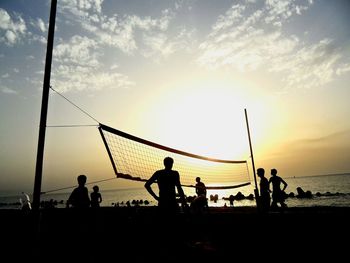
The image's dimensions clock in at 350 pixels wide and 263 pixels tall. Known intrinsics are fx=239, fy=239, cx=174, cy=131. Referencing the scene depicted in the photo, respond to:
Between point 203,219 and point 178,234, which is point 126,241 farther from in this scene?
point 203,219

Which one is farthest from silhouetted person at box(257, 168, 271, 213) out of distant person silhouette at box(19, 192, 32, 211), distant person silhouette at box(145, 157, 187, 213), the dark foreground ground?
distant person silhouette at box(19, 192, 32, 211)

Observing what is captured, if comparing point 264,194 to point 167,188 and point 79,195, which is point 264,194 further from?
point 79,195

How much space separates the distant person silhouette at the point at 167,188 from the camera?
5082 mm

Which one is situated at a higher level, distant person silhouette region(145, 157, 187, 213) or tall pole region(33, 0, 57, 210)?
tall pole region(33, 0, 57, 210)

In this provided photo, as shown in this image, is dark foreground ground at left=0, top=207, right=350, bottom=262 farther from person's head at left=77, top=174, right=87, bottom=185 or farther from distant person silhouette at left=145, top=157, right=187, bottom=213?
person's head at left=77, top=174, right=87, bottom=185

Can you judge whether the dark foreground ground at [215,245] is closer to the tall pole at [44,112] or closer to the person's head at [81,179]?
the tall pole at [44,112]

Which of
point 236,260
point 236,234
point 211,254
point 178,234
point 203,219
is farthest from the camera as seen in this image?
point 203,219

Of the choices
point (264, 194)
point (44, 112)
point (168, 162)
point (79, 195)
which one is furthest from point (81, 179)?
point (264, 194)

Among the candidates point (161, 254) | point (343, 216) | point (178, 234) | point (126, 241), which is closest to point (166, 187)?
point (178, 234)

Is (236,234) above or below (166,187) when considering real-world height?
below

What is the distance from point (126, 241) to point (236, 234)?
9.69ft

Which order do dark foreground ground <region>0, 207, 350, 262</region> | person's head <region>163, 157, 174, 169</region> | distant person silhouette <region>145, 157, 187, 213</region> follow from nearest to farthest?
dark foreground ground <region>0, 207, 350, 262</region> → distant person silhouette <region>145, 157, 187, 213</region> → person's head <region>163, 157, 174, 169</region>

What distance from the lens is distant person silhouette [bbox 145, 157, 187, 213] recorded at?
5.08m

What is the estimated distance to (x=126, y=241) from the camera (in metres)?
6.45
